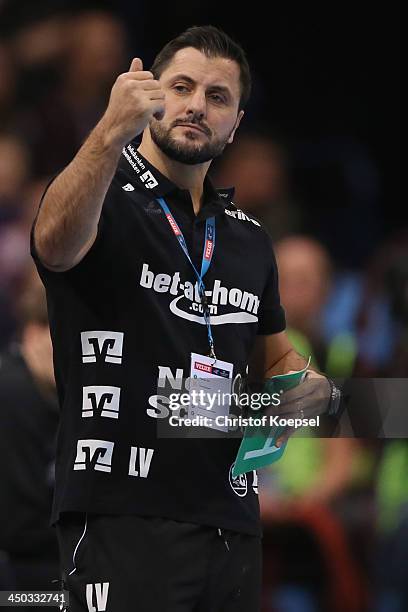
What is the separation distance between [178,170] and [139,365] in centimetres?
65

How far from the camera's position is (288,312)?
6.08 meters

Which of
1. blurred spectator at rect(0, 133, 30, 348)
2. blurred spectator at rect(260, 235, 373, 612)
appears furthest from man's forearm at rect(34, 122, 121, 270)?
blurred spectator at rect(0, 133, 30, 348)

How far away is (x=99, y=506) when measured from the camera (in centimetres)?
299

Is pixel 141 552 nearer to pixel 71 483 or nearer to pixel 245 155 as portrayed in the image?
pixel 71 483

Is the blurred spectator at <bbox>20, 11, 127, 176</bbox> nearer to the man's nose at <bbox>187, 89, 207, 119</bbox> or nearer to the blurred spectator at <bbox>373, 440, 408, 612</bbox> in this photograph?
the blurred spectator at <bbox>373, 440, 408, 612</bbox>

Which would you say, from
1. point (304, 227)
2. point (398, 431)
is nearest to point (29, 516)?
point (398, 431)

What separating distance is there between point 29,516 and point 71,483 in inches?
80.8

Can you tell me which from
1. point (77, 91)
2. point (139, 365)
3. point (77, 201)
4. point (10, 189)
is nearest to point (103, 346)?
point (139, 365)

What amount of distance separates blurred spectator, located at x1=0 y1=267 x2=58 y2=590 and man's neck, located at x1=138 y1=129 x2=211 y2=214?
5.47 feet

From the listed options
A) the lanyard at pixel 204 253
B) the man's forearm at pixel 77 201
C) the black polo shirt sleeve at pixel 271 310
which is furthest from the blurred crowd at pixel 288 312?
the man's forearm at pixel 77 201

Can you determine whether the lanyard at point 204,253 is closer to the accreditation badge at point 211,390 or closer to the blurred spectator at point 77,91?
the accreditation badge at point 211,390

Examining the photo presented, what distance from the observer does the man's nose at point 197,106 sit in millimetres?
3326

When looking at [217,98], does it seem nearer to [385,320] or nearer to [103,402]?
[103,402]

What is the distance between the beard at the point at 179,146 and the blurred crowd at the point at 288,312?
1.77 meters
